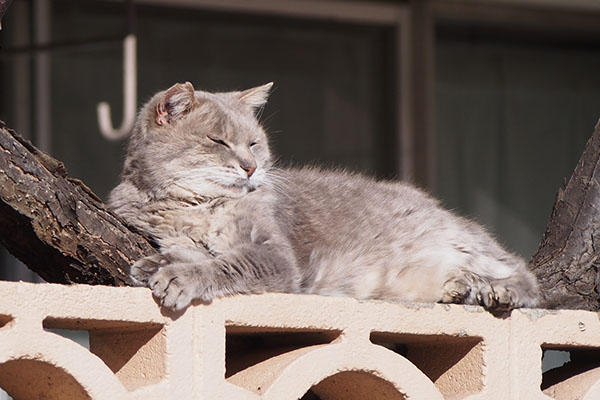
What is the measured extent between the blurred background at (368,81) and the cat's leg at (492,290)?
201 cm

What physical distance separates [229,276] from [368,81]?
112 inches

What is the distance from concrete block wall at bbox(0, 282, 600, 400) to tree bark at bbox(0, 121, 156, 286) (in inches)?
4.5

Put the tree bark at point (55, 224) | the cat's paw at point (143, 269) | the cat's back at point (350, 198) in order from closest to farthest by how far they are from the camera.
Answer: the tree bark at point (55, 224) < the cat's paw at point (143, 269) < the cat's back at point (350, 198)

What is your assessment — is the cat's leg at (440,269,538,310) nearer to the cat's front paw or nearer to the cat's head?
the cat's head

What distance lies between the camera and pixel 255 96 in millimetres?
2641

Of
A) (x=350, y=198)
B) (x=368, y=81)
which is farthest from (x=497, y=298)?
(x=368, y=81)

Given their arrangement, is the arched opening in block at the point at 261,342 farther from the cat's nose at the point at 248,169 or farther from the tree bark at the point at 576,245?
the tree bark at the point at 576,245

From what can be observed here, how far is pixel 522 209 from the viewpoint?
16.0ft

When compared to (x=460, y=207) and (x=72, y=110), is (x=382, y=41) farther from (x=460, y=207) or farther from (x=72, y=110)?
(x=72, y=110)

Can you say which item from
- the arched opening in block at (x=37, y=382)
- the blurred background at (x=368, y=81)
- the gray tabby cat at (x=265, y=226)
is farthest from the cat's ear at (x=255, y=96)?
the blurred background at (x=368, y=81)

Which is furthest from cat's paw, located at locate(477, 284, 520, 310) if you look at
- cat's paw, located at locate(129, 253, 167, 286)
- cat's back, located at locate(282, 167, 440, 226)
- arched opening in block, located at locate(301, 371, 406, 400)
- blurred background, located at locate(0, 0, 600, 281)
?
blurred background, located at locate(0, 0, 600, 281)

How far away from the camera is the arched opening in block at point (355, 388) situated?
2004 millimetres

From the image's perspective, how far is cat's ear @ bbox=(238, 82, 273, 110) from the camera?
8.59 ft

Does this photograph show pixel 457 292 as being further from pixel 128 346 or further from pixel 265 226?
pixel 128 346
